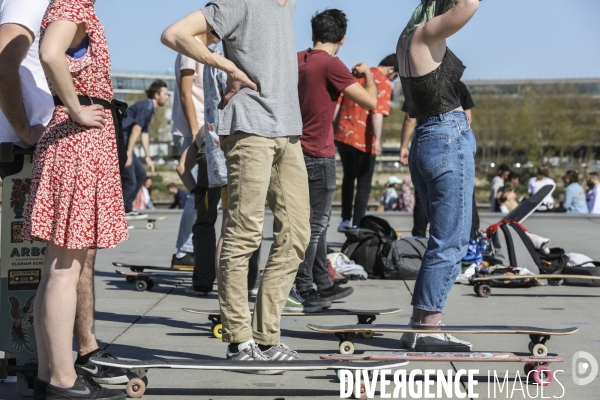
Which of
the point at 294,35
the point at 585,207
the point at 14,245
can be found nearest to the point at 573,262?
the point at 294,35

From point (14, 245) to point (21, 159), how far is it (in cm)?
42

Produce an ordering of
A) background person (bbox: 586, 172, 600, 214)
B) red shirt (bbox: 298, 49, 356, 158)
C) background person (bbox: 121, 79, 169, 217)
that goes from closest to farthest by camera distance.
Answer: red shirt (bbox: 298, 49, 356, 158), background person (bbox: 121, 79, 169, 217), background person (bbox: 586, 172, 600, 214)

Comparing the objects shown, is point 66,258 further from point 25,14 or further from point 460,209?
point 460,209

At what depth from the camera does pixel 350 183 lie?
1088 cm

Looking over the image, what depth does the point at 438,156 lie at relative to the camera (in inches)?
190

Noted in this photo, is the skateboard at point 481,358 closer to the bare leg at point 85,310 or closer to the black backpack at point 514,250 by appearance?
the bare leg at point 85,310

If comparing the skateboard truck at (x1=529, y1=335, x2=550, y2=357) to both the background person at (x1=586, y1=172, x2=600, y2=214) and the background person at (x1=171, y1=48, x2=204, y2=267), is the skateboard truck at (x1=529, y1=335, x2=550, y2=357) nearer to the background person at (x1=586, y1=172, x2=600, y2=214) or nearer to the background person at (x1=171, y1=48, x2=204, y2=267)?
the background person at (x1=171, y1=48, x2=204, y2=267)

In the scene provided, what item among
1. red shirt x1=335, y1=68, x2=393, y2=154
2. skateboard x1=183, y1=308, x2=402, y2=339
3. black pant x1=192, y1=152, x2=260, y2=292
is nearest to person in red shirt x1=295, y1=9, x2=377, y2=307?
black pant x1=192, y1=152, x2=260, y2=292

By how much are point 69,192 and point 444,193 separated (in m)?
2.04

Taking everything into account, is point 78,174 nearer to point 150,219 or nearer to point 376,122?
point 376,122

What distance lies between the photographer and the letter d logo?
173 inches

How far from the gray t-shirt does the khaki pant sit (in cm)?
7

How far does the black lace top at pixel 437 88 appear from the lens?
15.8ft

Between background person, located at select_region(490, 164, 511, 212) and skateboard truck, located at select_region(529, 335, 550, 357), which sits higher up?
skateboard truck, located at select_region(529, 335, 550, 357)
